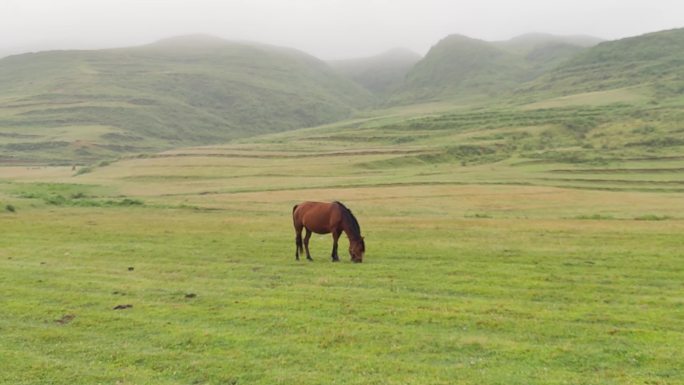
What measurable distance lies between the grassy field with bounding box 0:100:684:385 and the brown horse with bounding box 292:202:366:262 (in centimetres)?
82

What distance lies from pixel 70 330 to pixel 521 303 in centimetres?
1337

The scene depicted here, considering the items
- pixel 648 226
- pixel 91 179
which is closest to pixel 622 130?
pixel 648 226

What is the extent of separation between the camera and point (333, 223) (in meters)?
25.4

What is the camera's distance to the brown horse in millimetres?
25281

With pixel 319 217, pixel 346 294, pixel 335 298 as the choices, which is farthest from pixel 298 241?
pixel 335 298

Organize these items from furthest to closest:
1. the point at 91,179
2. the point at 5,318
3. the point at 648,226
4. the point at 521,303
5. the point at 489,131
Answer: the point at 489,131 → the point at 91,179 → the point at 648,226 → the point at 521,303 → the point at 5,318

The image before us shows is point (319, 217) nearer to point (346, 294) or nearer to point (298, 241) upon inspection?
point (298, 241)

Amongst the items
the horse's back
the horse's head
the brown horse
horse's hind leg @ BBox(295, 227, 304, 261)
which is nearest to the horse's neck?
the brown horse

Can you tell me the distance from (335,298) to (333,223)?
700 centimetres

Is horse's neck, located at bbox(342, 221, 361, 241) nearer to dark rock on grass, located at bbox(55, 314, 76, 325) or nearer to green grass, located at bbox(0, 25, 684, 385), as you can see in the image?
green grass, located at bbox(0, 25, 684, 385)

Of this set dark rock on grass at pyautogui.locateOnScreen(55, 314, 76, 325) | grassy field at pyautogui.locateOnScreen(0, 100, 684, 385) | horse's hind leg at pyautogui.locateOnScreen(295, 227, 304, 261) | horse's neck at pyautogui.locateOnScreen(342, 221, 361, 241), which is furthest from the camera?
horse's hind leg at pyautogui.locateOnScreen(295, 227, 304, 261)

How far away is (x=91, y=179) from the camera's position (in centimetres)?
9212

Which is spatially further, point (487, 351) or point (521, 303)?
point (521, 303)

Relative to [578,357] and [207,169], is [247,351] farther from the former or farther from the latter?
[207,169]
